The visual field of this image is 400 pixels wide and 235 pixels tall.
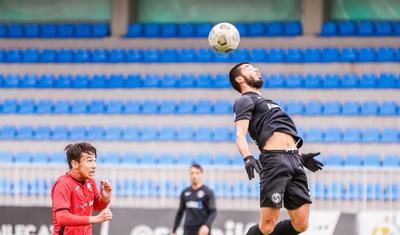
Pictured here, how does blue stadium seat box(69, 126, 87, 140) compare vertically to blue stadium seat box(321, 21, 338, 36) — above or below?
below

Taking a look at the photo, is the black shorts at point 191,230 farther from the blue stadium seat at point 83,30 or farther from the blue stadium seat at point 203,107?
the blue stadium seat at point 83,30

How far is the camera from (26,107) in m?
19.7

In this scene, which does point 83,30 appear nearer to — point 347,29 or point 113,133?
point 113,133

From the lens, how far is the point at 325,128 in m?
18.4

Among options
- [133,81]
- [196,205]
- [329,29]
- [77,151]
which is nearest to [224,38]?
[77,151]

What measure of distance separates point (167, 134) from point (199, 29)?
2.80 m

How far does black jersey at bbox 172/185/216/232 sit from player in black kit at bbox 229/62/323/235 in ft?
A: 18.1

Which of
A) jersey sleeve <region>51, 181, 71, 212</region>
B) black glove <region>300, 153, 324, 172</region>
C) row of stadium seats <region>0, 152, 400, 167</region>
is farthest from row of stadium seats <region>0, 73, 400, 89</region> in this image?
jersey sleeve <region>51, 181, 71, 212</region>

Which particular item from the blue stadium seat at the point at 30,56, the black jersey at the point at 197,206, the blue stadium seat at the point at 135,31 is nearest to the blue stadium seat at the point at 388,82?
the blue stadium seat at the point at 135,31

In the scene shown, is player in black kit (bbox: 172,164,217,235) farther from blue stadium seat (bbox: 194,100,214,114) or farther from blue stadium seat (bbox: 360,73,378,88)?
blue stadium seat (bbox: 360,73,378,88)

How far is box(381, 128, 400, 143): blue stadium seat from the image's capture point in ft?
58.7

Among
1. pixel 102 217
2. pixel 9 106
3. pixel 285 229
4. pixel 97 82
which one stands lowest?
pixel 285 229

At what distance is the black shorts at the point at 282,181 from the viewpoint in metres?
8.58

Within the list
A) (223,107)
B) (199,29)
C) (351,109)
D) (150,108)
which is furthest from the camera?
(199,29)
